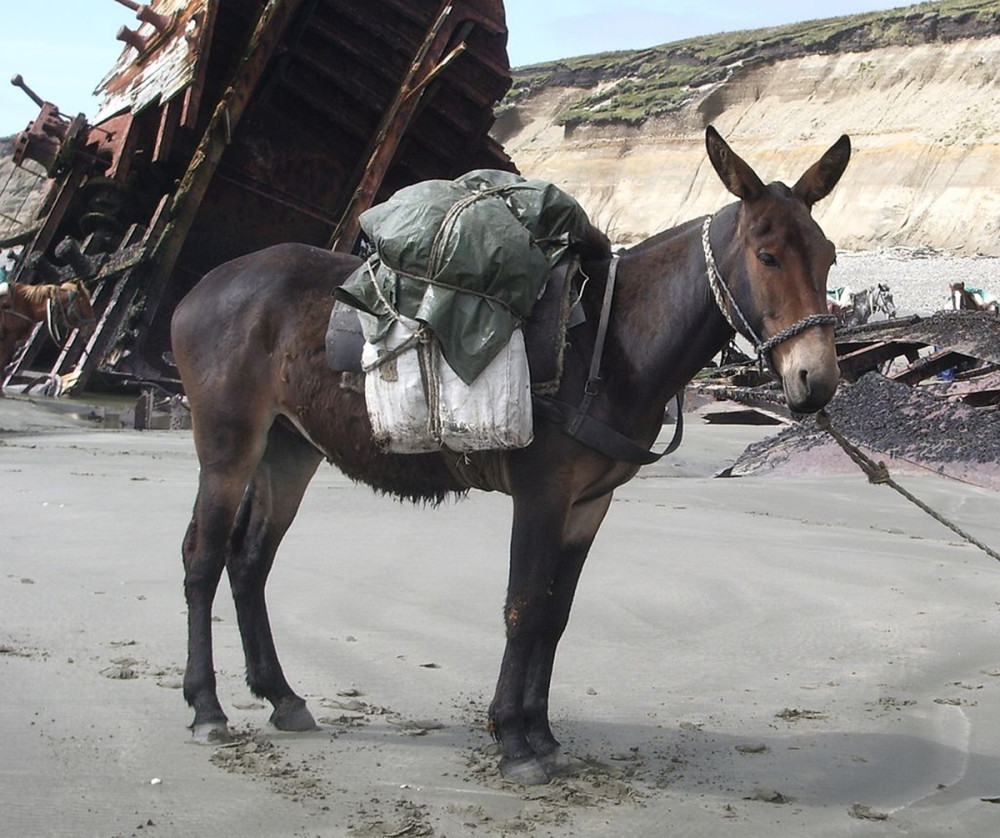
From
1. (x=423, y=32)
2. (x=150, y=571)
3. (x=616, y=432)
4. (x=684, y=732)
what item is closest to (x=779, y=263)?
(x=616, y=432)

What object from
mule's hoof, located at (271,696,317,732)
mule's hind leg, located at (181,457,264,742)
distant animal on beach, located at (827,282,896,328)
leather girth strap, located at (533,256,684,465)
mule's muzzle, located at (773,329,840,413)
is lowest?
mule's hoof, located at (271,696,317,732)

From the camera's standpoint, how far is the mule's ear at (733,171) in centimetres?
412

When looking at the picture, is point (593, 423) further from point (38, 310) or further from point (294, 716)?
point (38, 310)

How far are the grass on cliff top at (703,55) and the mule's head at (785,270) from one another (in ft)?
191

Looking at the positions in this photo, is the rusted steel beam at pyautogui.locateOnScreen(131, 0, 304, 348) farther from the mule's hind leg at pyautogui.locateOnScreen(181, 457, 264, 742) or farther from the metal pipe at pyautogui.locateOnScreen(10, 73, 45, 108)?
the mule's hind leg at pyautogui.locateOnScreen(181, 457, 264, 742)

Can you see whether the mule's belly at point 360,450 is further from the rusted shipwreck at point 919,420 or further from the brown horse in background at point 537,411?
the rusted shipwreck at point 919,420

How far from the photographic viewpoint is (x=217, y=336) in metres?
5.01

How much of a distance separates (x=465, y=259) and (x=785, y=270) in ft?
3.42

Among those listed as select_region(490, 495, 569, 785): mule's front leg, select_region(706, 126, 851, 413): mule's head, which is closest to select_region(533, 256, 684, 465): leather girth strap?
select_region(490, 495, 569, 785): mule's front leg

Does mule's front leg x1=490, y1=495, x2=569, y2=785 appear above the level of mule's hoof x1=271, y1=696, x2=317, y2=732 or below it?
above

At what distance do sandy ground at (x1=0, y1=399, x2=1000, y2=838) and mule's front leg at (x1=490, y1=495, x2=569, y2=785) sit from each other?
144 millimetres

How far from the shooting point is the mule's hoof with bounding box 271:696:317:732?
474cm

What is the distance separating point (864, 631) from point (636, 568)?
143 centimetres

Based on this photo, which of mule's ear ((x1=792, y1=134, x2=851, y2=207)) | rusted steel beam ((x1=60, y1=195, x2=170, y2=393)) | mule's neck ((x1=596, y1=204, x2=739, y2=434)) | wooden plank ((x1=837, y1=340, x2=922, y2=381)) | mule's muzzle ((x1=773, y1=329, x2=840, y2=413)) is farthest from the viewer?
rusted steel beam ((x1=60, y1=195, x2=170, y2=393))
